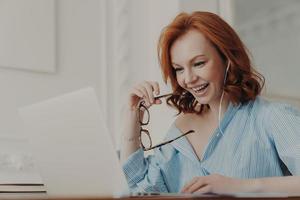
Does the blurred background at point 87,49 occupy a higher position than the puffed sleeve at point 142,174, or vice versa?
the blurred background at point 87,49

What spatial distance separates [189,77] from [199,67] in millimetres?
46

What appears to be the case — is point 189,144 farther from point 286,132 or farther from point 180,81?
point 286,132

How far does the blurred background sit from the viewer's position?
6.52 feet

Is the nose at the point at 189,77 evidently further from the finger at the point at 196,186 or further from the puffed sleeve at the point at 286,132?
the finger at the point at 196,186

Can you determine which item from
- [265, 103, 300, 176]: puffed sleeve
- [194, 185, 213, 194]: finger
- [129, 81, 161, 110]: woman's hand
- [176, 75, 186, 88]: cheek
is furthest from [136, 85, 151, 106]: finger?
[194, 185, 213, 194]: finger

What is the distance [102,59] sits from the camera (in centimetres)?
222

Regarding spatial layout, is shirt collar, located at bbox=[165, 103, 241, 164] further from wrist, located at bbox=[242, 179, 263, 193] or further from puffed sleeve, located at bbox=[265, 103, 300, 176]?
wrist, located at bbox=[242, 179, 263, 193]

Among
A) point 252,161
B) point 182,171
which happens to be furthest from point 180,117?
point 252,161

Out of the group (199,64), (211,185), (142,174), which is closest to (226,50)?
(199,64)

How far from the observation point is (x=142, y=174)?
1.58 meters

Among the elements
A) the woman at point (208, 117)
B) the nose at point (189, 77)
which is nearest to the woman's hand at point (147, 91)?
the woman at point (208, 117)

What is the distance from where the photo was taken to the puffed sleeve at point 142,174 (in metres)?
1.55

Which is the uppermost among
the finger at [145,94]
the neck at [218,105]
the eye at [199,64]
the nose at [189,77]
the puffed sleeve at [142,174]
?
the eye at [199,64]

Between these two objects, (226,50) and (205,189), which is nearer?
(205,189)
